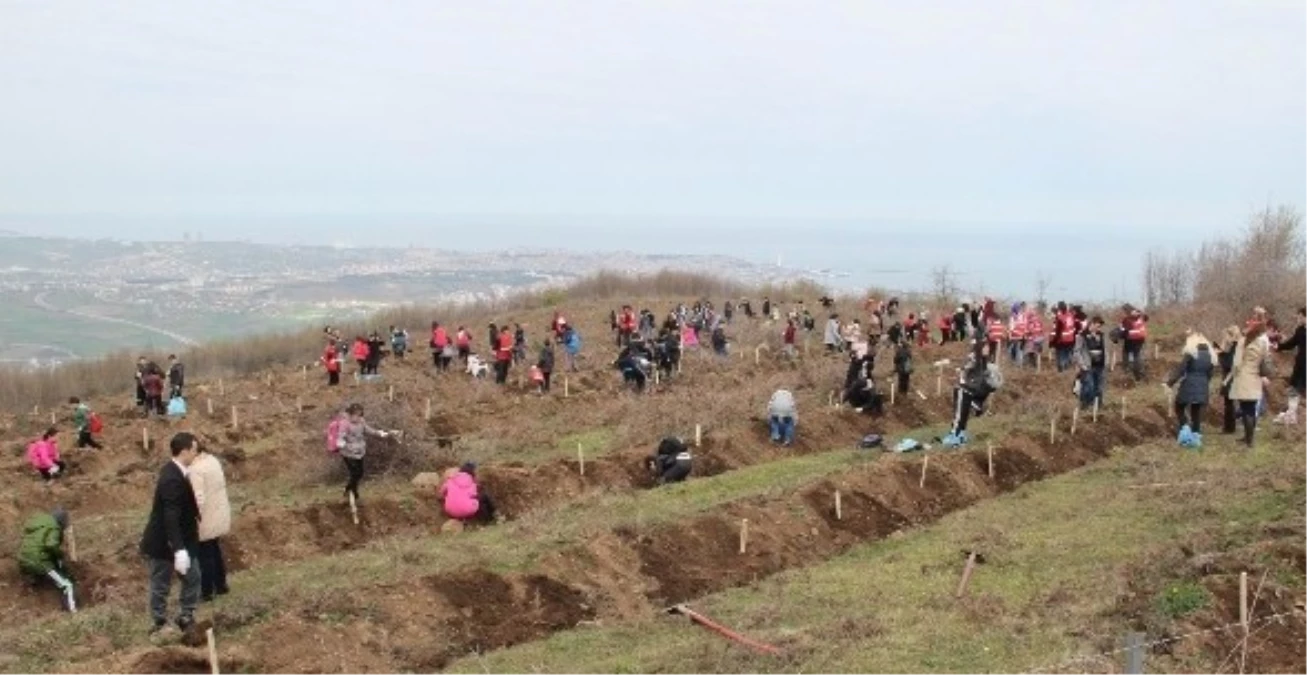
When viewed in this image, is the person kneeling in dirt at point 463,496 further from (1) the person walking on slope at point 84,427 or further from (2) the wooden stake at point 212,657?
(1) the person walking on slope at point 84,427

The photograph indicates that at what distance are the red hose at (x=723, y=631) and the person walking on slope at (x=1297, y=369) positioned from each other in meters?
10.4

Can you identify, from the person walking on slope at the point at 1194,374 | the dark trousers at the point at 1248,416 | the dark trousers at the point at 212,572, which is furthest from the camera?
the person walking on slope at the point at 1194,374

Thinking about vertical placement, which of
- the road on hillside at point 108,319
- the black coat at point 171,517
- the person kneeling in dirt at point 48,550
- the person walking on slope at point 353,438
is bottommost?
the road on hillside at point 108,319

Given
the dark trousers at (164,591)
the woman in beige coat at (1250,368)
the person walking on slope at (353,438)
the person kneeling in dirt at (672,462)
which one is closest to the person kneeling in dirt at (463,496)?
the person walking on slope at (353,438)

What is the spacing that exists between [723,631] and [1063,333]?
17.1m

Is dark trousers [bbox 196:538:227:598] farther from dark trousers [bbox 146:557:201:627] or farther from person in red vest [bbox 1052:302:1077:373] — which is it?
person in red vest [bbox 1052:302:1077:373]

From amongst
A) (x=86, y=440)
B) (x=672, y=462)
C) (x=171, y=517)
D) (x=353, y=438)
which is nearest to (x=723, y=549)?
(x=672, y=462)

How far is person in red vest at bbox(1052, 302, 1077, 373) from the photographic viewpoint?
24.0 meters

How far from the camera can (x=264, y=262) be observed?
153750mm

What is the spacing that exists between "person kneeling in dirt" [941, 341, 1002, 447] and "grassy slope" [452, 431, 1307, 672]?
2.28m

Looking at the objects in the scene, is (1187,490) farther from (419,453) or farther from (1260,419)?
(419,453)

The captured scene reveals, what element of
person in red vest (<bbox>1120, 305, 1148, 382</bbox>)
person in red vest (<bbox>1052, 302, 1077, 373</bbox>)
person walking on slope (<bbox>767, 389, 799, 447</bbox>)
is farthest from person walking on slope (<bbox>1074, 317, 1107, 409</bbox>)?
person walking on slope (<bbox>767, 389, 799, 447</bbox>)

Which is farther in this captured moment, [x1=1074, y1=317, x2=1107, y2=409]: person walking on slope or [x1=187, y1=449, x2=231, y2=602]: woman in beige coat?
[x1=1074, y1=317, x2=1107, y2=409]: person walking on slope

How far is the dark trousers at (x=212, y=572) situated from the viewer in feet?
35.0
